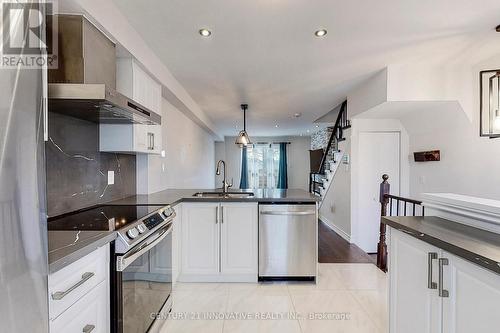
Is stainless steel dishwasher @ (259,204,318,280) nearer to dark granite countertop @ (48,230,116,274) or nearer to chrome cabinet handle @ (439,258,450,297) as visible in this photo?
chrome cabinet handle @ (439,258,450,297)

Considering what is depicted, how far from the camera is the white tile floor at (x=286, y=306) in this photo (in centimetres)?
225

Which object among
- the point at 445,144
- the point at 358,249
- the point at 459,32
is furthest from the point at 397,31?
the point at 358,249

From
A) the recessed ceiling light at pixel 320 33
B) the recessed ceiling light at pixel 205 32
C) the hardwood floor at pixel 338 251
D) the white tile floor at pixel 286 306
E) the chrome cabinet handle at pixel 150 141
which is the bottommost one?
the hardwood floor at pixel 338 251

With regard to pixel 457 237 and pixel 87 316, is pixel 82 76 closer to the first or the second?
pixel 87 316

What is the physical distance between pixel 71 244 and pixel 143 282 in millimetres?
748

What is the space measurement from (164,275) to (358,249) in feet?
10.6

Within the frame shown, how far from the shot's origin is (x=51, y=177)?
1.80 m

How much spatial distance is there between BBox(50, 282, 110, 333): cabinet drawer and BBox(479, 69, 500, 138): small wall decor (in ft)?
11.1

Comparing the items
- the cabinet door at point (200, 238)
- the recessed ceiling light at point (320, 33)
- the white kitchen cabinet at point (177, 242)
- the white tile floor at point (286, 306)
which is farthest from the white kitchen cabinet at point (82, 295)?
the recessed ceiling light at point (320, 33)

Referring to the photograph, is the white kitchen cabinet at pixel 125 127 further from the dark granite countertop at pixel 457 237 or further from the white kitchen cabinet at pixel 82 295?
the dark granite countertop at pixel 457 237

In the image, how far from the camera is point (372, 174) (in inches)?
178

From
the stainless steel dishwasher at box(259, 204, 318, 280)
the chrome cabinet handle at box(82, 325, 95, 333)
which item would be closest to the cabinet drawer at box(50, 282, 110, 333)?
the chrome cabinet handle at box(82, 325, 95, 333)

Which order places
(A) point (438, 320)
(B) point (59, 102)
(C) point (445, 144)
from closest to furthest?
(A) point (438, 320)
(B) point (59, 102)
(C) point (445, 144)

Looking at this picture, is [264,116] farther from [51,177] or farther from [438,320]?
[438,320]
